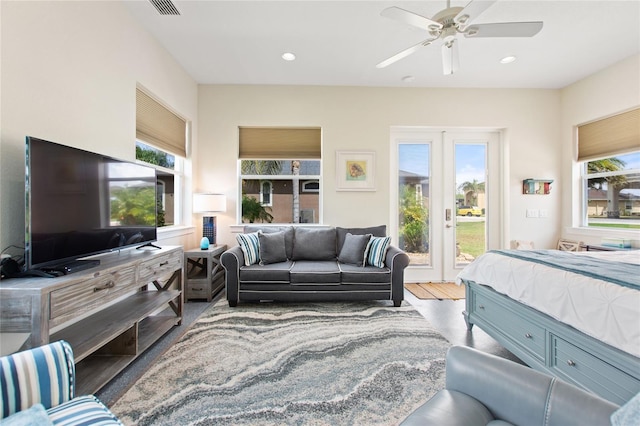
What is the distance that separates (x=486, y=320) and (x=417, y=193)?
2.24m

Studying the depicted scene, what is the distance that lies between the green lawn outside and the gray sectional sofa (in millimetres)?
1644

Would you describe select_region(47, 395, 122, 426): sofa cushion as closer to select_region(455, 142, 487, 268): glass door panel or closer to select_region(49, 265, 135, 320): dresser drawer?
select_region(49, 265, 135, 320): dresser drawer

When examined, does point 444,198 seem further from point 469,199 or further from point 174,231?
point 174,231

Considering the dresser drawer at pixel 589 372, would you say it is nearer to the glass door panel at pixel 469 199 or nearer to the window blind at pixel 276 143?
the glass door panel at pixel 469 199

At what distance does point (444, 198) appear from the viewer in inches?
160

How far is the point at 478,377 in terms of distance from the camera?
99 centimetres

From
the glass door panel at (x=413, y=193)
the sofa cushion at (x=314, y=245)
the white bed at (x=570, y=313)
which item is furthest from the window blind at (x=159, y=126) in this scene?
the white bed at (x=570, y=313)

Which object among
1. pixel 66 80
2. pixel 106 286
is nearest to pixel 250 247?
pixel 106 286

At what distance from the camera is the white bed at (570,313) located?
1217 millimetres

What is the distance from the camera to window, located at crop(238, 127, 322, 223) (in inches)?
155

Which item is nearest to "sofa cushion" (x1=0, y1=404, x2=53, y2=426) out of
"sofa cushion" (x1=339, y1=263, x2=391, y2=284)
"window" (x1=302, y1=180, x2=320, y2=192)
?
"sofa cushion" (x1=339, y1=263, x2=391, y2=284)

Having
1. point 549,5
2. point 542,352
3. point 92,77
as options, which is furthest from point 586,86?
point 92,77

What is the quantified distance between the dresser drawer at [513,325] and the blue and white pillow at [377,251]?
1013 mm

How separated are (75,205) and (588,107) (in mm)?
5561
